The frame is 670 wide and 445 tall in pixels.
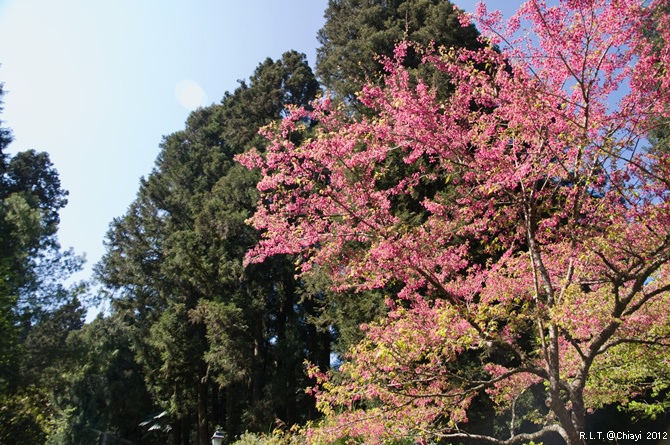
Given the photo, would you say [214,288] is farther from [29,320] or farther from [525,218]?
[525,218]

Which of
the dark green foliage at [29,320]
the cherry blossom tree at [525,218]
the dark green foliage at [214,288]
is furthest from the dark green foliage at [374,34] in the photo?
the dark green foliage at [29,320]

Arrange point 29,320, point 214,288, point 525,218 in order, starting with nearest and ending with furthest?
point 525,218 < point 29,320 < point 214,288

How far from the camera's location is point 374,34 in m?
15.3

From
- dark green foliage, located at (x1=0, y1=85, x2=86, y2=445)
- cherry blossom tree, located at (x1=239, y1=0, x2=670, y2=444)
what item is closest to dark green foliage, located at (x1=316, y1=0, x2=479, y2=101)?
cherry blossom tree, located at (x1=239, y1=0, x2=670, y2=444)

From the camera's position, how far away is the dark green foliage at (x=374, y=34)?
14.5 meters

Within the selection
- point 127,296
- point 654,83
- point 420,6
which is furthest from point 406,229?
point 127,296

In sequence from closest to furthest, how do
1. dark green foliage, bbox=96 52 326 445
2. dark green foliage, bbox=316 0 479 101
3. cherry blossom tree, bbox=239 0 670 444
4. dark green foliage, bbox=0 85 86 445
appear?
cherry blossom tree, bbox=239 0 670 444
dark green foliage, bbox=0 85 86 445
dark green foliage, bbox=316 0 479 101
dark green foliage, bbox=96 52 326 445

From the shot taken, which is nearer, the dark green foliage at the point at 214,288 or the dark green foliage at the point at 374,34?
the dark green foliage at the point at 374,34

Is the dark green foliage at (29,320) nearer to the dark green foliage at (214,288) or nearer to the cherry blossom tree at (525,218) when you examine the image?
the dark green foliage at (214,288)

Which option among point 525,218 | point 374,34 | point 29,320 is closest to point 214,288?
point 29,320

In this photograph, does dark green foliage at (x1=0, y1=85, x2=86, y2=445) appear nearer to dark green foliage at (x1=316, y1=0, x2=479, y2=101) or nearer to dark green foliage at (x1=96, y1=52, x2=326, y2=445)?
dark green foliage at (x1=96, y1=52, x2=326, y2=445)

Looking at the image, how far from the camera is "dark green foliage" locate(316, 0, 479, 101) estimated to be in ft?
47.5

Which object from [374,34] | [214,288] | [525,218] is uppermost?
[374,34]

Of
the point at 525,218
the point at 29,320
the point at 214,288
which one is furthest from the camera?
the point at 214,288
